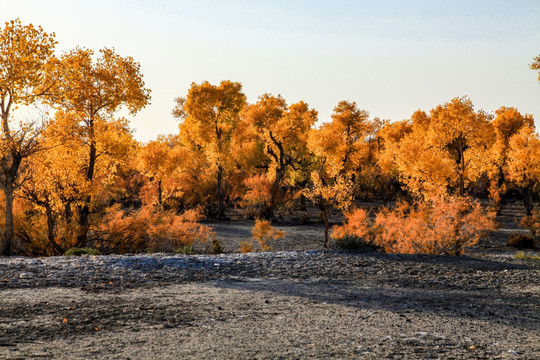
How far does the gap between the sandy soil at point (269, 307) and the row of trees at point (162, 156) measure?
5702 mm

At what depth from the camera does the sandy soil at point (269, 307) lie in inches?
214

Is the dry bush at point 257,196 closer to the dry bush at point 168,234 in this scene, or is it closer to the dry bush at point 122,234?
the dry bush at point 168,234

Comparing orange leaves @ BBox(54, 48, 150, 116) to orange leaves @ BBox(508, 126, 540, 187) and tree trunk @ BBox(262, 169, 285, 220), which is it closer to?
tree trunk @ BBox(262, 169, 285, 220)

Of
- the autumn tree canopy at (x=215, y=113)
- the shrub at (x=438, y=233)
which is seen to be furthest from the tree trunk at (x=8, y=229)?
the autumn tree canopy at (x=215, y=113)

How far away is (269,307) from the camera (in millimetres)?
7602

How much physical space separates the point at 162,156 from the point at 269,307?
26.1 m

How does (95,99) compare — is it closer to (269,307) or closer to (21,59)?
(21,59)

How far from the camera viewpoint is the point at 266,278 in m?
10.7

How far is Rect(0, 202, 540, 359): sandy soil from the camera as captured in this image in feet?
17.8

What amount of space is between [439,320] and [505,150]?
4199cm

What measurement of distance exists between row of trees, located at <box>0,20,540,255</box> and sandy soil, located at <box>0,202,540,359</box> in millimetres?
5702

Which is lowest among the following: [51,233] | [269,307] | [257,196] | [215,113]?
[269,307]

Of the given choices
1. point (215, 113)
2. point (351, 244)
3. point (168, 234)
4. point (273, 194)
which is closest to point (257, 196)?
point (273, 194)

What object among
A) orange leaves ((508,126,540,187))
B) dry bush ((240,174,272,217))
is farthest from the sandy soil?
orange leaves ((508,126,540,187))
